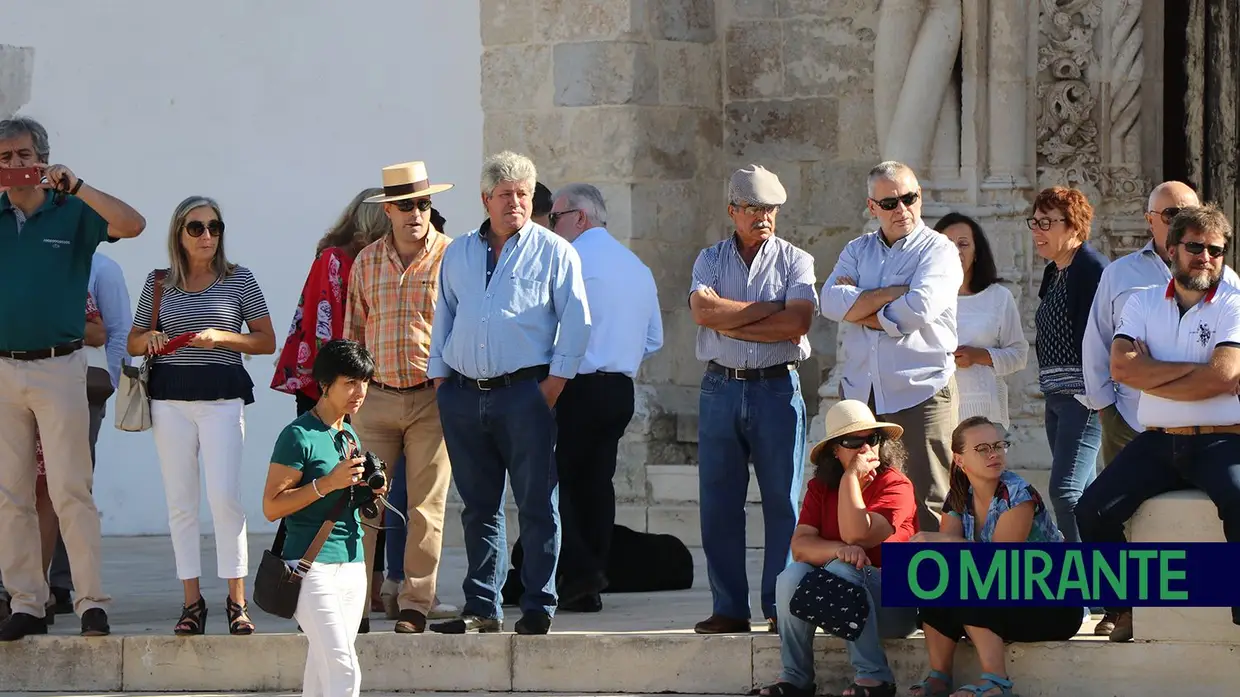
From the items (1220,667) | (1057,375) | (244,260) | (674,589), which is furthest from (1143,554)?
(244,260)

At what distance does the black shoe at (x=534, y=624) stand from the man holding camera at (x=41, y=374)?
1.44 metres

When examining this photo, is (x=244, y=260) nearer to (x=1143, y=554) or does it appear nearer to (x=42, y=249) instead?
(x=42, y=249)

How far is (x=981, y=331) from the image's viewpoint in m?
7.85

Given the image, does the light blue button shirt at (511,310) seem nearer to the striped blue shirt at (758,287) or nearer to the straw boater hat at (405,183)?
the straw boater hat at (405,183)

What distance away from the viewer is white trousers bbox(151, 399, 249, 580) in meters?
7.47

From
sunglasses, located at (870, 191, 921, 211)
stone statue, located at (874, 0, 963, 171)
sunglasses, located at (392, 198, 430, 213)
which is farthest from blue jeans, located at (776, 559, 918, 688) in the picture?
stone statue, located at (874, 0, 963, 171)

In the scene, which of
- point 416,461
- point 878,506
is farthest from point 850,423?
point 416,461

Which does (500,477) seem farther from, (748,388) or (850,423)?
(850,423)

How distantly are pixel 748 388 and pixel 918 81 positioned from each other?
3204mm

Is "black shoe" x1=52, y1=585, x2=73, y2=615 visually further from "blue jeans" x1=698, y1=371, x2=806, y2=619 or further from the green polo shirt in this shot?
"blue jeans" x1=698, y1=371, x2=806, y2=619

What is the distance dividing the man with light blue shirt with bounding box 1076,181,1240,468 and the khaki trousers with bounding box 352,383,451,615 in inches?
85.2

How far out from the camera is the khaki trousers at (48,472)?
755 centimetres

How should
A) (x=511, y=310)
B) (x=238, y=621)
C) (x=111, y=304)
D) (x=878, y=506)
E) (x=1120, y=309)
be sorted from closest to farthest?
(x=878, y=506), (x=1120, y=309), (x=511, y=310), (x=238, y=621), (x=111, y=304)

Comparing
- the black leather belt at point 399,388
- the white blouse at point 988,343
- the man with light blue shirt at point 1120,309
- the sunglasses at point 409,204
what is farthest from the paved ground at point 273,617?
the sunglasses at point 409,204
